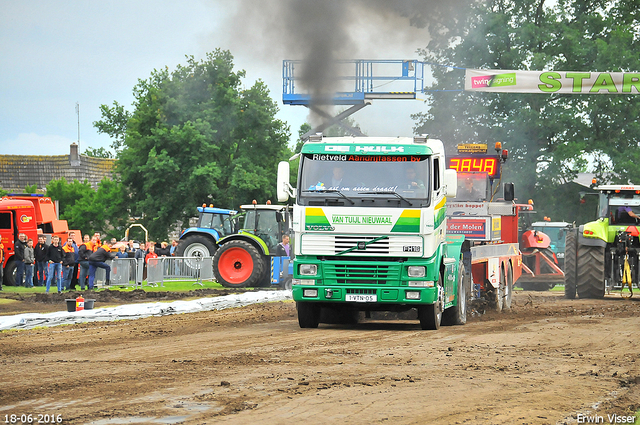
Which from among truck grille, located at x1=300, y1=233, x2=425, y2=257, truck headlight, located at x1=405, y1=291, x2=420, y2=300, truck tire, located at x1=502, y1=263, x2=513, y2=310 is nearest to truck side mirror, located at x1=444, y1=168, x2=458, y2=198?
truck grille, located at x1=300, y1=233, x2=425, y2=257

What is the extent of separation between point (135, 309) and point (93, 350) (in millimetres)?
5719

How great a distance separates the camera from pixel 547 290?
96.8ft

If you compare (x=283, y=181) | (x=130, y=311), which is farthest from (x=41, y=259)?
(x=283, y=181)

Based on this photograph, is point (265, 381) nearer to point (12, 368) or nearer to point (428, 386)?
point (428, 386)

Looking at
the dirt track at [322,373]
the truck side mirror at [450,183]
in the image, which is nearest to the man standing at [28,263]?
the dirt track at [322,373]

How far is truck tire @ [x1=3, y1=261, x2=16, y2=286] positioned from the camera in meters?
28.8

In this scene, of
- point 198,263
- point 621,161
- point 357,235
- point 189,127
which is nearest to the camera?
point 357,235

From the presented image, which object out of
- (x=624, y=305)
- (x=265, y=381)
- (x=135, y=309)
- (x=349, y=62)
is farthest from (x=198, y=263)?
(x=265, y=381)

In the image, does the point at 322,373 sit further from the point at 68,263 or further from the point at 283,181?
the point at 68,263

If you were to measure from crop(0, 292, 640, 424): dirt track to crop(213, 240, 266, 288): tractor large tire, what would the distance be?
425 inches

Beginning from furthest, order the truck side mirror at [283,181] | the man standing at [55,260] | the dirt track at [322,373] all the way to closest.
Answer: the man standing at [55,260] → the truck side mirror at [283,181] → the dirt track at [322,373]

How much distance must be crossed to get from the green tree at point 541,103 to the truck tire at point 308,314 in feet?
82.2

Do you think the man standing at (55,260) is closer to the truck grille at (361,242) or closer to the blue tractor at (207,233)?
the blue tractor at (207,233)

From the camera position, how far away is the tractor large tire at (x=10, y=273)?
94.5 feet
